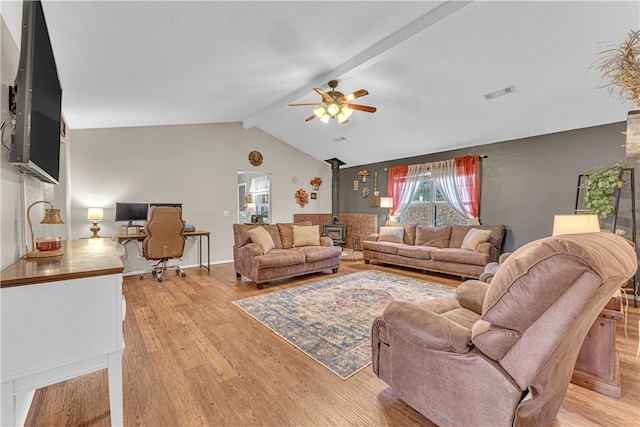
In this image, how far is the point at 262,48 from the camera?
109 inches

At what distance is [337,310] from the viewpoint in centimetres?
312

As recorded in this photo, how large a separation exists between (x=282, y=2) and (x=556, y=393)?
3022mm

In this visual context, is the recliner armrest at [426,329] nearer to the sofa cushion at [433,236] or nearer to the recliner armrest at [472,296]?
the recliner armrest at [472,296]

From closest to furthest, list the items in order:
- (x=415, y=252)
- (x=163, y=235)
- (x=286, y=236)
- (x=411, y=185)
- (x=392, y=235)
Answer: (x=163, y=235), (x=286, y=236), (x=415, y=252), (x=392, y=235), (x=411, y=185)

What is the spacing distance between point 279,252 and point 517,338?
359 cm

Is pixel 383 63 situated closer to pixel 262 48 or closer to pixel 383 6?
pixel 383 6

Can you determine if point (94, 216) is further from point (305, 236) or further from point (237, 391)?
point (237, 391)

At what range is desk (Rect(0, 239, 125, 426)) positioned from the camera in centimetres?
108

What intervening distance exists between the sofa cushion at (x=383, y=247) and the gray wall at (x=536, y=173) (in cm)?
171

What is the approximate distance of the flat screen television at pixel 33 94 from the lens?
128 cm

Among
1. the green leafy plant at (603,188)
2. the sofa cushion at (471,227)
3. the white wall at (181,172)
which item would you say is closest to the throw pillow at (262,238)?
the white wall at (181,172)

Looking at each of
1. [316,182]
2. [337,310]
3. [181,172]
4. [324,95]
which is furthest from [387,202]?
[181,172]

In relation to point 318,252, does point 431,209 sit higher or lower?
higher

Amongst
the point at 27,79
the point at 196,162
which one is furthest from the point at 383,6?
the point at 196,162
